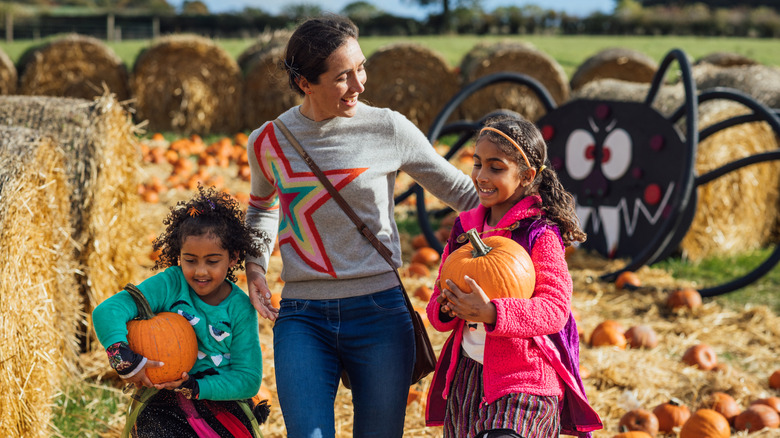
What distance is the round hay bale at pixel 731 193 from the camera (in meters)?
6.61

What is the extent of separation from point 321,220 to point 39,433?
65.9 inches

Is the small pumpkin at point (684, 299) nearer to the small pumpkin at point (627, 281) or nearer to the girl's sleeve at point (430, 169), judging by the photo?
the small pumpkin at point (627, 281)

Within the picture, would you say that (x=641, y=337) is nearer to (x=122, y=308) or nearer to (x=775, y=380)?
(x=775, y=380)

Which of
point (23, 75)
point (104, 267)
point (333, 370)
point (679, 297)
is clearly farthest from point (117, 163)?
point (23, 75)

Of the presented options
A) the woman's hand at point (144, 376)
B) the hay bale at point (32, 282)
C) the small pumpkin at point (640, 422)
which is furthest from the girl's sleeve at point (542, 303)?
the hay bale at point (32, 282)

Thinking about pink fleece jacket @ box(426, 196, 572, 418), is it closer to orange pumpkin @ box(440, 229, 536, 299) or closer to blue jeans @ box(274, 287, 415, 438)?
orange pumpkin @ box(440, 229, 536, 299)

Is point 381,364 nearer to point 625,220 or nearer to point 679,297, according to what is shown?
point 679,297

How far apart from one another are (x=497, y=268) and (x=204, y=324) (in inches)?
37.6

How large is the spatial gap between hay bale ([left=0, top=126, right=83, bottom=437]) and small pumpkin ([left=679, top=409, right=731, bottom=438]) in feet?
9.09

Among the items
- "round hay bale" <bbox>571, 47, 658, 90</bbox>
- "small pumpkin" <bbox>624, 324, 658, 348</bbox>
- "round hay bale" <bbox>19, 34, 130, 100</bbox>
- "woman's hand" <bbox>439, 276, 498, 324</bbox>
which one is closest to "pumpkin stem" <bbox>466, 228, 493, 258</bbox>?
"woman's hand" <bbox>439, 276, 498, 324</bbox>

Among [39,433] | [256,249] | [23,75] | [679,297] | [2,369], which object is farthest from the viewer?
[23,75]

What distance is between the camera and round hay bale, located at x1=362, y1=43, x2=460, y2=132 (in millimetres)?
12680

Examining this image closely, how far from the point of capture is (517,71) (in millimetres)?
12406

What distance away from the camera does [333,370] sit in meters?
2.49
